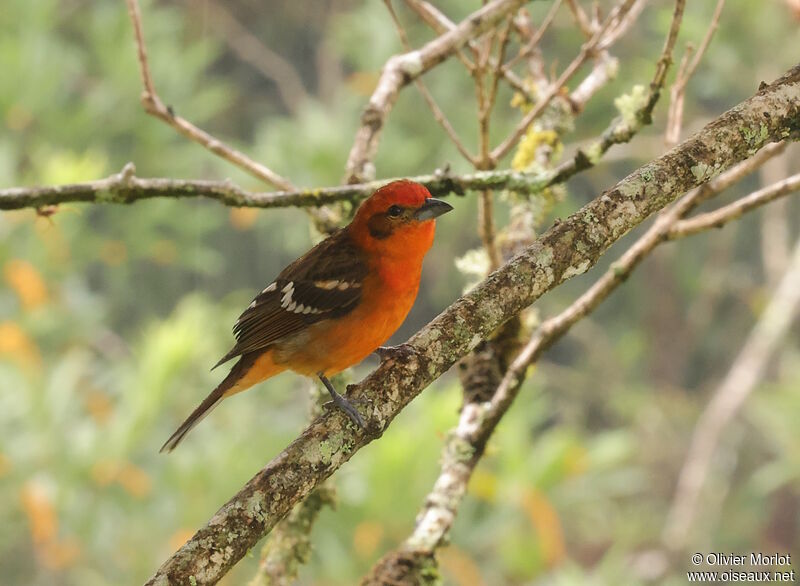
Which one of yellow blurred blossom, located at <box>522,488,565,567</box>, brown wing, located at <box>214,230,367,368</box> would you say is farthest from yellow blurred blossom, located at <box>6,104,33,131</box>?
brown wing, located at <box>214,230,367,368</box>

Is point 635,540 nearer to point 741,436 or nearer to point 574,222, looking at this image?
point 741,436

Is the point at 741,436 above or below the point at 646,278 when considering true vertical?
below

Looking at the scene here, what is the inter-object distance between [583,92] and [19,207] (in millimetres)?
1338

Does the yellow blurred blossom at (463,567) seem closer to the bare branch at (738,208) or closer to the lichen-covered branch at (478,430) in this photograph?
the lichen-covered branch at (478,430)

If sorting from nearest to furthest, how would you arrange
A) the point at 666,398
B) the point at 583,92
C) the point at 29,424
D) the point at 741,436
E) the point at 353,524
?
the point at 583,92 → the point at 353,524 → the point at 29,424 → the point at 741,436 → the point at 666,398

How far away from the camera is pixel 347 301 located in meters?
1.75

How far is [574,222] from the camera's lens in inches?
51.9

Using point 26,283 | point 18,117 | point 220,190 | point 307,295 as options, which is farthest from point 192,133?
point 18,117

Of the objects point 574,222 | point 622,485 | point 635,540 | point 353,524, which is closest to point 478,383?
point 574,222

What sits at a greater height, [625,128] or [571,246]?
[625,128]

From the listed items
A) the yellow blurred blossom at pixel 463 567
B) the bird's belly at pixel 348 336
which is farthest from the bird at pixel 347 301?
the yellow blurred blossom at pixel 463 567

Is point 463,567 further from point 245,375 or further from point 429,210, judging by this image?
point 429,210

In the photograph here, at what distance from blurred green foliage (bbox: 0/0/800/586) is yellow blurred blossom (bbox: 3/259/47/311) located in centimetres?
1

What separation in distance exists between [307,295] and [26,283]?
10.1 feet
